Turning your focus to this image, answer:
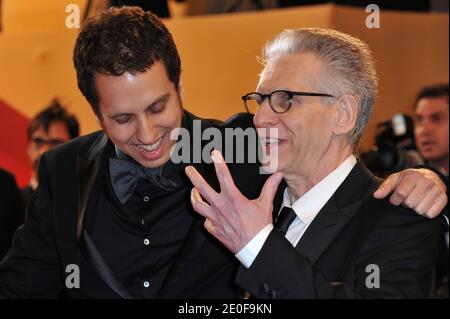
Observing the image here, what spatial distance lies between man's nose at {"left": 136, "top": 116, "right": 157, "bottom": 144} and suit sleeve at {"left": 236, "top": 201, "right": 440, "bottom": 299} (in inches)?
18.9

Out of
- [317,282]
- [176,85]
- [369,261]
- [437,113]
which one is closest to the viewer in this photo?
[317,282]

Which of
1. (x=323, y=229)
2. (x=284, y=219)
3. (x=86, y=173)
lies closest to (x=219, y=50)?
(x=86, y=173)

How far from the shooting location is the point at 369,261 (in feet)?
5.44

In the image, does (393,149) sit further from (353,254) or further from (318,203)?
(353,254)

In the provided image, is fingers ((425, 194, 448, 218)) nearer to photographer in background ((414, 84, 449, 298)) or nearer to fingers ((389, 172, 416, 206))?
fingers ((389, 172, 416, 206))

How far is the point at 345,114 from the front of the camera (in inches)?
73.7

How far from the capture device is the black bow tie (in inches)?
80.9

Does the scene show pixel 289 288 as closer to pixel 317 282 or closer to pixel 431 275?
pixel 317 282

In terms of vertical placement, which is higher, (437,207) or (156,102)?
(156,102)

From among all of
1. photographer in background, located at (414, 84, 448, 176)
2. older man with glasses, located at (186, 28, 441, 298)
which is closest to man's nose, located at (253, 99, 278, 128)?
older man with glasses, located at (186, 28, 441, 298)

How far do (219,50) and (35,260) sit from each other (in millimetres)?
2083

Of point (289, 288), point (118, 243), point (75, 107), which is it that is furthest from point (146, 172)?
point (75, 107)
